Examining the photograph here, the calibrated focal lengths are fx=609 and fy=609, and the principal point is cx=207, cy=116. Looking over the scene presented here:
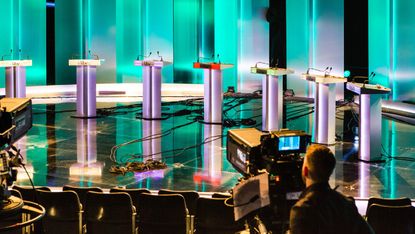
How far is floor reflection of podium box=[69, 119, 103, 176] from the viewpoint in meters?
7.14

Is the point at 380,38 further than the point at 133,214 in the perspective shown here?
Yes

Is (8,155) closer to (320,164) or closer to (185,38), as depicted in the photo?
(320,164)

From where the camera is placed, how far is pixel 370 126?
7.43 metres

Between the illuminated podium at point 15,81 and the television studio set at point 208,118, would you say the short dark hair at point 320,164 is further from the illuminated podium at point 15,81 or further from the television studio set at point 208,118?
the illuminated podium at point 15,81

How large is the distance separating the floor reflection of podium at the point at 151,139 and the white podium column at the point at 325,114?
7.55ft

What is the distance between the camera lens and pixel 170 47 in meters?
16.0

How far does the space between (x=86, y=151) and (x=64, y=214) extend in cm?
359

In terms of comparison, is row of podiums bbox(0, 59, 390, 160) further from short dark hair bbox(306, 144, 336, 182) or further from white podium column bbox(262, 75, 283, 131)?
short dark hair bbox(306, 144, 336, 182)

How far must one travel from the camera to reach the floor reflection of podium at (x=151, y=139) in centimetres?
805

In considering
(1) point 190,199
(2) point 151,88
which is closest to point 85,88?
(2) point 151,88

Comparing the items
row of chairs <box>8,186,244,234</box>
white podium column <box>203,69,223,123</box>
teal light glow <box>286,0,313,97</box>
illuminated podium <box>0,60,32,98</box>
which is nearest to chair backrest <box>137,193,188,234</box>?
row of chairs <box>8,186,244,234</box>

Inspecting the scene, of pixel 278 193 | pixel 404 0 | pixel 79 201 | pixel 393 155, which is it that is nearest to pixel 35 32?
pixel 404 0

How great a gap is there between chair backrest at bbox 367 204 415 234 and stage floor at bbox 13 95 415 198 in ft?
5.27

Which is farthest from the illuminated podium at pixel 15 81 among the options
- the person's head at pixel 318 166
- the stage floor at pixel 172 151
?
the person's head at pixel 318 166
